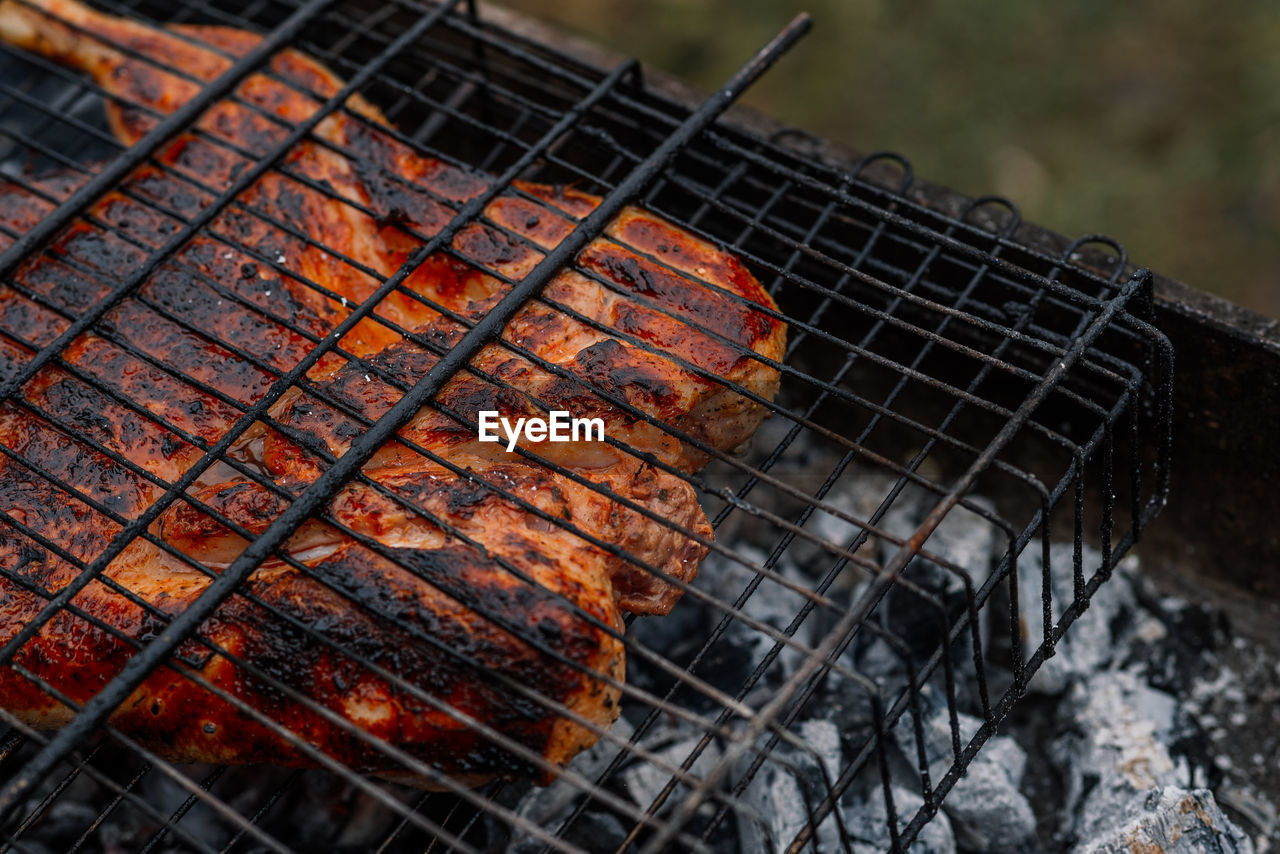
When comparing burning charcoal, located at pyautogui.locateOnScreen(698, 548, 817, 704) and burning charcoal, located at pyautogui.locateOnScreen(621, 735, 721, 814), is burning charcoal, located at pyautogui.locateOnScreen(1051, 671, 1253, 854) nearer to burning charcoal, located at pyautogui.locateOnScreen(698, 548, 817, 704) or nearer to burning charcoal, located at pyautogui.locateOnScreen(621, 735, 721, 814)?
burning charcoal, located at pyautogui.locateOnScreen(698, 548, 817, 704)

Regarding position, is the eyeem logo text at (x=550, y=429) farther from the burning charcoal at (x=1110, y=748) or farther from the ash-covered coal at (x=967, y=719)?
the burning charcoal at (x=1110, y=748)

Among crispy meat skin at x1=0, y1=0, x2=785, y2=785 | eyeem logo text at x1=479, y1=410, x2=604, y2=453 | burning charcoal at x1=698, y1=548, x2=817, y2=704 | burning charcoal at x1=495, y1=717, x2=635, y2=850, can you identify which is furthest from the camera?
burning charcoal at x1=698, y1=548, x2=817, y2=704

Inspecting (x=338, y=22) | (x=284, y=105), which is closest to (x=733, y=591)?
(x=284, y=105)

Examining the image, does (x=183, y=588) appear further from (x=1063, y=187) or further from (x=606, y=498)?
(x=1063, y=187)

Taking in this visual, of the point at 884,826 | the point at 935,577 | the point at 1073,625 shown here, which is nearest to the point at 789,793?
the point at 884,826

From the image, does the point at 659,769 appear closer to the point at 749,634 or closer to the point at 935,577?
the point at 749,634

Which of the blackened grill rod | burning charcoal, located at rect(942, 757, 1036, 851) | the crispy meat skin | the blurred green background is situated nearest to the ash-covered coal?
burning charcoal, located at rect(942, 757, 1036, 851)

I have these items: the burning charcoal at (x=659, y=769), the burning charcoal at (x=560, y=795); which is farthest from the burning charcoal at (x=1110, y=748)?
the burning charcoal at (x=560, y=795)
